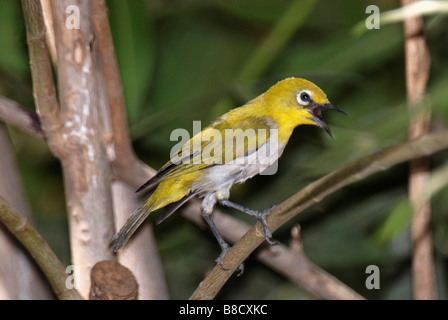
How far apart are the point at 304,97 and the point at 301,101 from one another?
0.01m

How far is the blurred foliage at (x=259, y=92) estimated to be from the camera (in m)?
1.17

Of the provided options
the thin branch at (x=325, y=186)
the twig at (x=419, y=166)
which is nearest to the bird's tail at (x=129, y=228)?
the thin branch at (x=325, y=186)

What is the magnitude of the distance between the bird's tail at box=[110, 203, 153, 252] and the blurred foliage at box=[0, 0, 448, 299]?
0.28 m

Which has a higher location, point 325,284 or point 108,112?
point 108,112

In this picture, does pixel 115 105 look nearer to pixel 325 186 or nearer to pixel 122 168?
pixel 122 168

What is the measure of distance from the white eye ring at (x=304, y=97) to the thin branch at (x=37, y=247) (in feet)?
1.41

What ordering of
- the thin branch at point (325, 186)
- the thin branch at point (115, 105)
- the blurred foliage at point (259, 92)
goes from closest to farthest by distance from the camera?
the thin branch at point (325, 186) < the thin branch at point (115, 105) < the blurred foliage at point (259, 92)

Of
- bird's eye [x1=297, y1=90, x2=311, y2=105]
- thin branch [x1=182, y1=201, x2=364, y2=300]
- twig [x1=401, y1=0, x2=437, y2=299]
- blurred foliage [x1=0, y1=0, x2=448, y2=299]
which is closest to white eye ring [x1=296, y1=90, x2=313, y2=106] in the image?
bird's eye [x1=297, y1=90, x2=311, y2=105]

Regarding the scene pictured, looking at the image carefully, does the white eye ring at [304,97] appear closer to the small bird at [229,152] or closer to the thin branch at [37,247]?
the small bird at [229,152]
